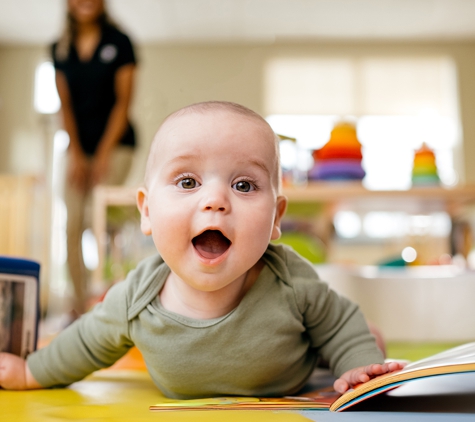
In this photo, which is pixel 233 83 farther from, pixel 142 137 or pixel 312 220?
pixel 312 220

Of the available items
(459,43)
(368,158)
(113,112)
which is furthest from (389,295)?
(459,43)

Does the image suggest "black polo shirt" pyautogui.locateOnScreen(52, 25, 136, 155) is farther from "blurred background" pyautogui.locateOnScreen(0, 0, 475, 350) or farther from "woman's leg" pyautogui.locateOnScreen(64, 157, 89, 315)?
"blurred background" pyautogui.locateOnScreen(0, 0, 475, 350)

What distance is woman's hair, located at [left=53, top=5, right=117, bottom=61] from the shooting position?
194 centimetres

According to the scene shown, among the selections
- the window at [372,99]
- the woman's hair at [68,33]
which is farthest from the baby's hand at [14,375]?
the window at [372,99]

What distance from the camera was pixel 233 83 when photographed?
4.78 m

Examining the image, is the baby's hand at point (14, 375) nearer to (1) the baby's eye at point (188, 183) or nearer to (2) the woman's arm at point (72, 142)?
(1) the baby's eye at point (188, 183)

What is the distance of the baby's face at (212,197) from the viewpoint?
0.51 meters

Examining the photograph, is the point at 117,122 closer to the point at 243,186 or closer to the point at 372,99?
the point at 243,186

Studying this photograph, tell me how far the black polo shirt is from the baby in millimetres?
1323

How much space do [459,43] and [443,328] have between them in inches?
168

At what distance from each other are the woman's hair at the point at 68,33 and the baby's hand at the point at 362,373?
1691 millimetres

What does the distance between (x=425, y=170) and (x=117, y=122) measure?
101cm

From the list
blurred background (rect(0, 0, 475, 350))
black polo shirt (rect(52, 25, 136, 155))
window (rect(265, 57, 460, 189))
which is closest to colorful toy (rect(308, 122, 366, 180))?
black polo shirt (rect(52, 25, 136, 155))

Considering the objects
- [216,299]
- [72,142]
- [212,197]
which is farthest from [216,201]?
[72,142]
